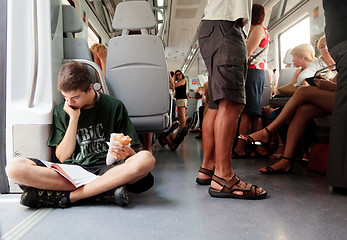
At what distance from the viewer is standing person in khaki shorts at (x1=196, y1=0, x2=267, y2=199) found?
5.28ft

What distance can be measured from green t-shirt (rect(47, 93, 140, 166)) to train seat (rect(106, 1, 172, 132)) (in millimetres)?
604

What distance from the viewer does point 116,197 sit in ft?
4.68

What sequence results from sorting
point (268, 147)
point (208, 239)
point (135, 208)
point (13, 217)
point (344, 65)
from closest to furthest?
1. point (208, 239)
2. point (13, 217)
3. point (135, 208)
4. point (344, 65)
5. point (268, 147)

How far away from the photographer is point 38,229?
1.15 meters

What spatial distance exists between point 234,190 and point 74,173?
98 cm

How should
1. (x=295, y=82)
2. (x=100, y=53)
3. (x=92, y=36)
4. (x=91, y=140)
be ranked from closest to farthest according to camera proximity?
(x=91, y=140), (x=295, y=82), (x=100, y=53), (x=92, y=36)

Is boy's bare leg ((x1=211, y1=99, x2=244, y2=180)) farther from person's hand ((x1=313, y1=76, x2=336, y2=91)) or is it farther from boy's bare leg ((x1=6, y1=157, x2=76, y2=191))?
person's hand ((x1=313, y1=76, x2=336, y2=91))

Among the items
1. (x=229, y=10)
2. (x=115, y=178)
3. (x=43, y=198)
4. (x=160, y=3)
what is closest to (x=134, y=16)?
(x=229, y=10)

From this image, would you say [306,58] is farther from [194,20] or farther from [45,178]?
[194,20]

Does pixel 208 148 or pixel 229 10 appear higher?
pixel 229 10

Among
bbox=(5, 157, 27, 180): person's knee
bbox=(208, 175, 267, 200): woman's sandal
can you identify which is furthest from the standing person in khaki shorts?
bbox=(5, 157, 27, 180): person's knee

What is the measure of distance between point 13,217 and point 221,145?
4.04 ft

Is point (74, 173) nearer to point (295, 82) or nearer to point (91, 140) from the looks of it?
point (91, 140)

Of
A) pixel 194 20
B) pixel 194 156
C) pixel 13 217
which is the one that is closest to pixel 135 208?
pixel 13 217
